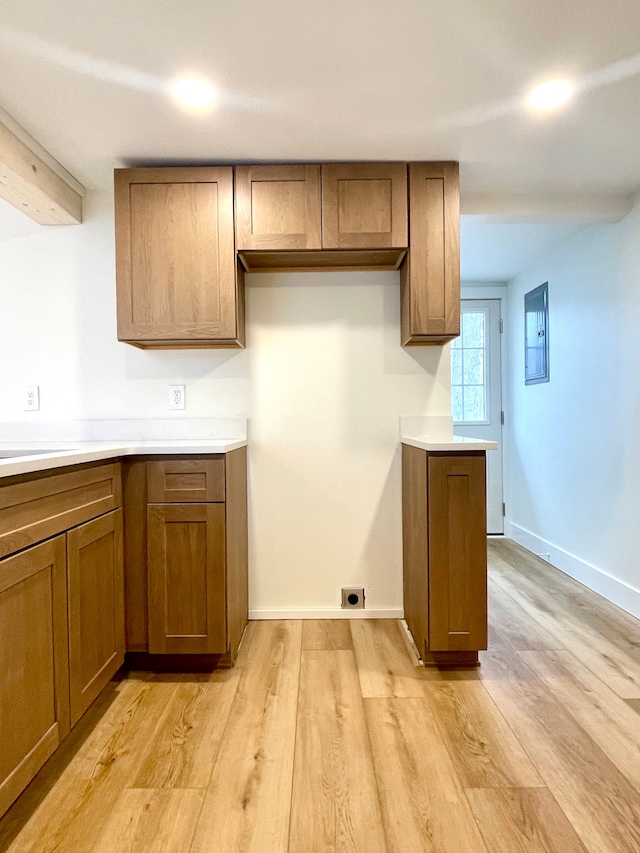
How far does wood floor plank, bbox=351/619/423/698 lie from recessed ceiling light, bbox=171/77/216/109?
2.20 meters

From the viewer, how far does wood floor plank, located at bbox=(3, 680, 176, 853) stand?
127 centimetres

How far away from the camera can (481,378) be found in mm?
4473

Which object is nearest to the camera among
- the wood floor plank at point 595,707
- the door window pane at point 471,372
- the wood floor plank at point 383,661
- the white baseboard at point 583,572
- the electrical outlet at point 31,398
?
the wood floor plank at point 595,707

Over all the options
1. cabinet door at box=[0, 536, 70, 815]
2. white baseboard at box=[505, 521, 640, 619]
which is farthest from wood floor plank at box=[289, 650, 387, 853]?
white baseboard at box=[505, 521, 640, 619]

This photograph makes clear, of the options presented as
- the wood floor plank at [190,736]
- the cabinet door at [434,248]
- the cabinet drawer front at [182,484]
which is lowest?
the wood floor plank at [190,736]

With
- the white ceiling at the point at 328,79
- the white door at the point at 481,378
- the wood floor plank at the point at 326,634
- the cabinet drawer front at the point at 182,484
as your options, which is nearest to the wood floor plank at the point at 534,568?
the white door at the point at 481,378

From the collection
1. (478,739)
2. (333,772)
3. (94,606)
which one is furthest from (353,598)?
(94,606)

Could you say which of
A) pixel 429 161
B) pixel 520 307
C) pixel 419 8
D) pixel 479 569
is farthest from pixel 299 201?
pixel 520 307

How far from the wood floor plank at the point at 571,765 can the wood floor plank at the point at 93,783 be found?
1185 mm

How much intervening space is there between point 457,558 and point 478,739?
63 cm

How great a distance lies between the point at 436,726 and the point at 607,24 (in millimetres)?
2199

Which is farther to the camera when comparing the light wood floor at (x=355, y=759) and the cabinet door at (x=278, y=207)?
the cabinet door at (x=278, y=207)

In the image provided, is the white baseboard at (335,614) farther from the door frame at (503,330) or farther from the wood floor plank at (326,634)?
the door frame at (503,330)

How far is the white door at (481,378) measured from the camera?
445cm
